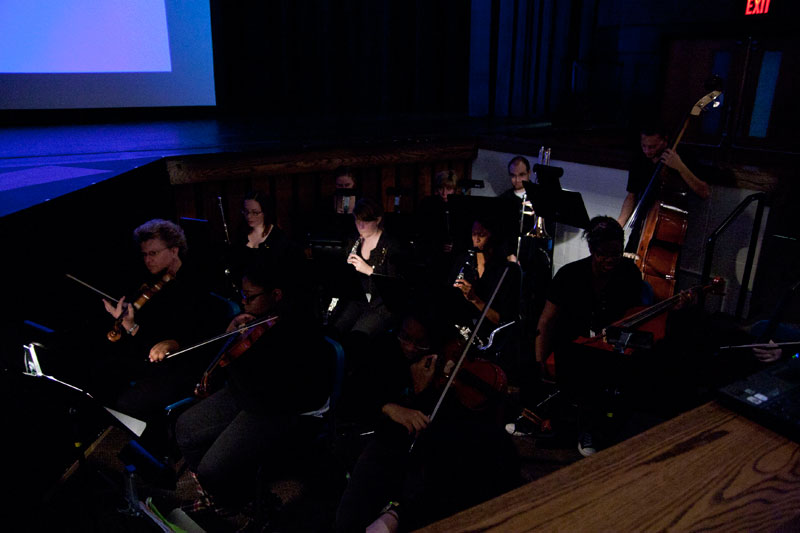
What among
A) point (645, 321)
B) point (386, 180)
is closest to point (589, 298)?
point (645, 321)

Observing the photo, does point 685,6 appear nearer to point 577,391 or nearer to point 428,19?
point 428,19

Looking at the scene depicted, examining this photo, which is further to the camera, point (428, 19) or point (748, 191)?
point (428, 19)

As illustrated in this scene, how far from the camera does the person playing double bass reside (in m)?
3.95

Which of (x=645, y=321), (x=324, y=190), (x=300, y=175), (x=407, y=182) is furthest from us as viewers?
(x=407, y=182)

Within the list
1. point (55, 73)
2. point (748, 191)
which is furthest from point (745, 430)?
point (55, 73)

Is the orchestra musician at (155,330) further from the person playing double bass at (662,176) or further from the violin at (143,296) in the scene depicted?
the person playing double bass at (662,176)

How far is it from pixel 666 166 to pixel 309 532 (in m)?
3.19

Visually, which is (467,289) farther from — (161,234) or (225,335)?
(161,234)

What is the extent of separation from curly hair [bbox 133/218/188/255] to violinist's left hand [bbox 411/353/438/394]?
159cm

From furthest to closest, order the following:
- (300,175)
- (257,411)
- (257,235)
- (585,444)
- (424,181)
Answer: (424,181), (300,175), (257,235), (585,444), (257,411)

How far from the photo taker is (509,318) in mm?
3568

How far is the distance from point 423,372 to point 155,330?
1.48 m

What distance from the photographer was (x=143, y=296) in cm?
315

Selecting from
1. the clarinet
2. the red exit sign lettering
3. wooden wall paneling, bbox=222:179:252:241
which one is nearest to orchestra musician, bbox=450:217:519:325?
the clarinet
